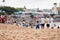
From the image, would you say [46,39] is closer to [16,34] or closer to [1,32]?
[16,34]

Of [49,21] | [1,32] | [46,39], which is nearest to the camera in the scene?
[46,39]

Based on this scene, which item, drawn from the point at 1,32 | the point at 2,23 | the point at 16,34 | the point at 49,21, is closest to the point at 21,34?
the point at 16,34

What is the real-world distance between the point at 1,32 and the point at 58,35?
179cm

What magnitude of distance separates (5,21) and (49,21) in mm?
2862

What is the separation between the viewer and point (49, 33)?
6.80 metres

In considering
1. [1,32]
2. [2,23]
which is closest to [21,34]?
[1,32]

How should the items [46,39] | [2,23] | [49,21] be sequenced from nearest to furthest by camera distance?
[46,39], [49,21], [2,23]

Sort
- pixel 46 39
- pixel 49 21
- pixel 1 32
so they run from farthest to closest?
pixel 49 21 < pixel 1 32 < pixel 46 39

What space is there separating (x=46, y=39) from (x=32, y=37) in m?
0.44

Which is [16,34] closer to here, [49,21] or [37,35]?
[37,35]

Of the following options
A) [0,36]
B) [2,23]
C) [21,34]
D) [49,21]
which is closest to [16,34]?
[21,34]

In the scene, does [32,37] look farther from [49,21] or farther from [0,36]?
[49,21]

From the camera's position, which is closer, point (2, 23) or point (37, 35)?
point (37, 35)

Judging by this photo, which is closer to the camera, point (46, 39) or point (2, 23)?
point (46, 39)
